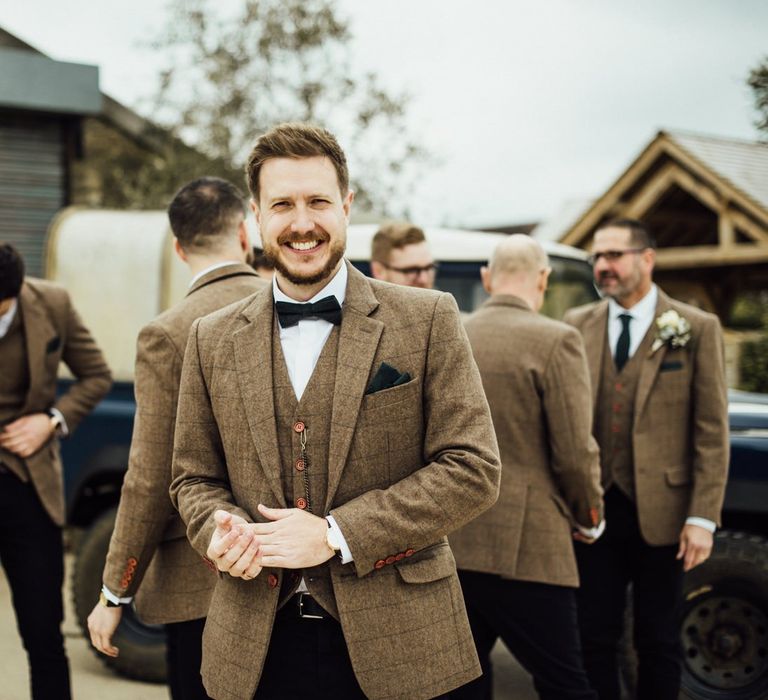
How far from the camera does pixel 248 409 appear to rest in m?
2.12

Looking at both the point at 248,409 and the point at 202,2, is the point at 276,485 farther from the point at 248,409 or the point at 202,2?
the point at 202,2

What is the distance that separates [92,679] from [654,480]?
3.09 meters

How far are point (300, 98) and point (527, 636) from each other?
1223 cm

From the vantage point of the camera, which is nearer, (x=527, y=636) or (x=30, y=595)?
(x=527, y=636)

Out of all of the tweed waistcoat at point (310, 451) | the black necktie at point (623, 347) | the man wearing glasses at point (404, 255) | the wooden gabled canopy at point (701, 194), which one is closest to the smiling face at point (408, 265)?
the man wearing glasses at point (404, 255)

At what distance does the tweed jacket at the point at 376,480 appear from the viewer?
2004mm

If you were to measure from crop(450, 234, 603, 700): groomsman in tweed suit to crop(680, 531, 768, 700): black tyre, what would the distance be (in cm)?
100

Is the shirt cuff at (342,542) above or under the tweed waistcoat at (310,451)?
under

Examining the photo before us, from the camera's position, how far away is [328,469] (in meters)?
2.05

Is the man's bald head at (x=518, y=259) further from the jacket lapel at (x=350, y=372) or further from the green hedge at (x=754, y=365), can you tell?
the green hedge at (x=754, y=365)

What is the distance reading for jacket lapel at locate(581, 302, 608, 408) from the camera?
3957 millimetres

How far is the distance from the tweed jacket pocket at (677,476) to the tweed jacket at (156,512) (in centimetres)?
192

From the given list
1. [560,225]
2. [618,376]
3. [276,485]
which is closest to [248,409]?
[276,485]

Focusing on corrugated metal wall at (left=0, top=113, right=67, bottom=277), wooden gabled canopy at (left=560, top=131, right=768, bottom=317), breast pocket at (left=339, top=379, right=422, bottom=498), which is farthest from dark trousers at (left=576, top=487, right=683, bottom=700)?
corrugated metal wall at (left=0, top=113, right=67, bottom=277)
